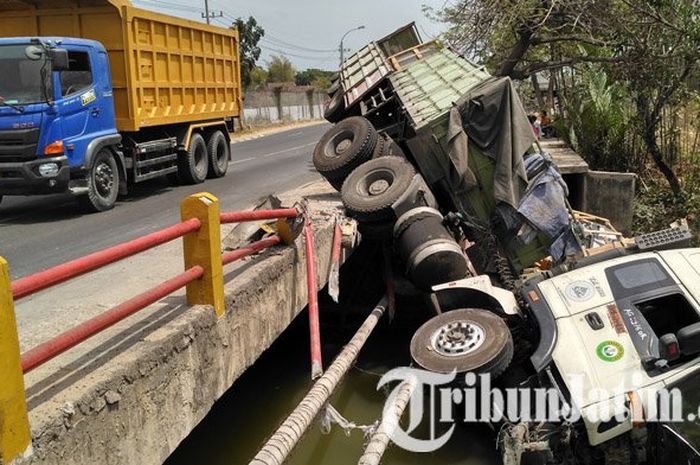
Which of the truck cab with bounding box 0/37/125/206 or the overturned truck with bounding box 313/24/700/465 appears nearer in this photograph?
the overturned truck with bounding box 313/24/700/465

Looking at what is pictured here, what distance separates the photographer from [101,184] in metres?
10.7

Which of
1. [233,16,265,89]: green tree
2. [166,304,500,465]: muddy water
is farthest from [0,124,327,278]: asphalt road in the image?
[233,16,265,89]: green tree

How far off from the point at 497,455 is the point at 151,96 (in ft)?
29.9

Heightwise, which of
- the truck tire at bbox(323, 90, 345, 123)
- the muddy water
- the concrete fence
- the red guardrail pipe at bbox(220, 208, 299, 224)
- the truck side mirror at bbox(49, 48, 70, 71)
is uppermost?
the concrete fence

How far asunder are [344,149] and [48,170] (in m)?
4.33

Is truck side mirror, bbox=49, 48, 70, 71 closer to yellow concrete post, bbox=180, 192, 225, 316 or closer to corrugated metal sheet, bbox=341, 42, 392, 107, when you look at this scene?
corrugated metal sheet, bbox=341, 42, 392, 107

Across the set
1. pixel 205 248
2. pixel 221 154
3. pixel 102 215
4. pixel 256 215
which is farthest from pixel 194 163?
pixel 205 248

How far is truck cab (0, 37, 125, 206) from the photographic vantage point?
371 inches

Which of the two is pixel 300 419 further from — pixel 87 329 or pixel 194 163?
pixel 194 163

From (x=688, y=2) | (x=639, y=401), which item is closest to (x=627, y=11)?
(x=688, y=2)

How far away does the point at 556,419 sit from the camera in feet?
15.5

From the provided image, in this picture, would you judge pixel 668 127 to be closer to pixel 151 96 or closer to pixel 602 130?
pixel 602 130

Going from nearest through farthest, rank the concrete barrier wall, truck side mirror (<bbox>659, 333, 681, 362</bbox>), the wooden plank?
truck side mirror (<bbox>659, 333, 681, 362</bbox>) → the concrete barrier wall → the wooden plank

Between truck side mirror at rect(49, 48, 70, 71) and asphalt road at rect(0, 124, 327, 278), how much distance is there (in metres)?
2.25
